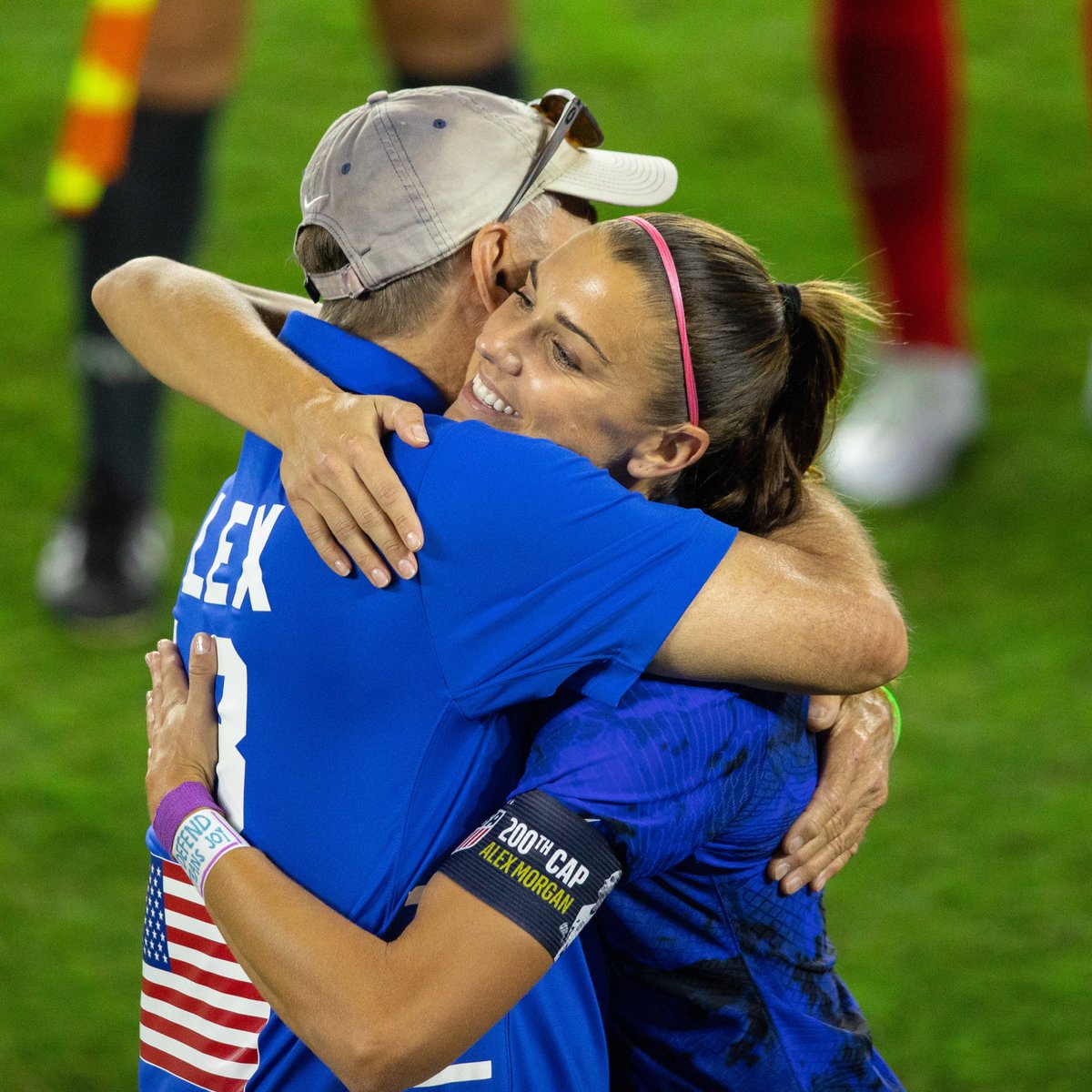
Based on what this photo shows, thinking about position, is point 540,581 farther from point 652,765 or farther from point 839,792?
point 839,792

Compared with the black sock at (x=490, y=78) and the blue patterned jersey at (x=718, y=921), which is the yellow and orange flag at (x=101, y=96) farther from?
the blue patterned jersey at (x=718, y=921)

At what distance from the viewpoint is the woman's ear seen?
5.42ft

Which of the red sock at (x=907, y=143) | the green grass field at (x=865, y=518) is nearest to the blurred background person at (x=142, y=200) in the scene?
the green grass field at (x=865, y=518)

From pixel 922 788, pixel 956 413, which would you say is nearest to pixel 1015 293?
pixel 956 413

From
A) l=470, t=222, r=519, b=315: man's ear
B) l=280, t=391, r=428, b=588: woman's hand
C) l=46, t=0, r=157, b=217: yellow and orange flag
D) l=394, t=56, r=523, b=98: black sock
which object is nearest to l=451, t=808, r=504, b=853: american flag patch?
l=280, t=391, r=428, b=588: woman's hand

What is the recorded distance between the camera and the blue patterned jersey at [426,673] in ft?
4.72

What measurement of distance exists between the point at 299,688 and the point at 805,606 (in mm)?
472

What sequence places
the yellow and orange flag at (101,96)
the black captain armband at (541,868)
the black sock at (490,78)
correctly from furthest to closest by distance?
the black sock at (490,78) → the yellow and orange flag at (101,96) → the black captain armband at (541,868)

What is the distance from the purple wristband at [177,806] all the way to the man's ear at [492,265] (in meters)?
0.59

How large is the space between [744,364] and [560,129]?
39 centimetres

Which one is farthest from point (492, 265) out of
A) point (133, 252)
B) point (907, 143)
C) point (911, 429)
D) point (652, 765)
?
point (907, 143)

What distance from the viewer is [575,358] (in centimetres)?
160

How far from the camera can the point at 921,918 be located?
11.2ft

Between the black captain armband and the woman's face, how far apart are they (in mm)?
401
